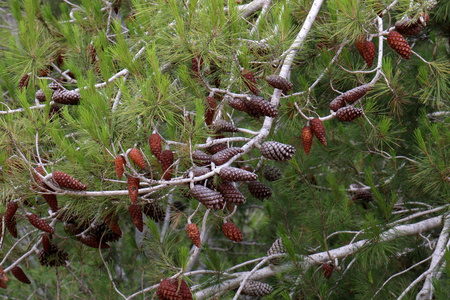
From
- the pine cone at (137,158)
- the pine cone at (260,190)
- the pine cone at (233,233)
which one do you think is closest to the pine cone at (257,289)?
the pine cone at (260,190)

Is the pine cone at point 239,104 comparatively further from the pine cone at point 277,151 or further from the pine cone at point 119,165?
the pine cone at point 119,165

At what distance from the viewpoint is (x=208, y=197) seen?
1.88 m

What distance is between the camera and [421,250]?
372cm

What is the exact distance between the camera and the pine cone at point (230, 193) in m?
2.00

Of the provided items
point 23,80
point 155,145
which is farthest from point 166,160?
point 23,80

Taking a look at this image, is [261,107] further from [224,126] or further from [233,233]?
[233,233]

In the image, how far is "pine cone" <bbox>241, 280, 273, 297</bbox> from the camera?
2.66 metres

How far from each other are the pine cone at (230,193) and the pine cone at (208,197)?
0.10 meters

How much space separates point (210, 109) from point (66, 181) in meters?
0.74

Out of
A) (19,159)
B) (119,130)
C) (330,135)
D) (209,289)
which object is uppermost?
(119,130)

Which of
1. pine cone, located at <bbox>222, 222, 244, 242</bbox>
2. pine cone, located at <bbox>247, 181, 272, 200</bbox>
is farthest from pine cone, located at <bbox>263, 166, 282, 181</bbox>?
pine cone, located at <bbox>222, 222, 244, 242</bbox>

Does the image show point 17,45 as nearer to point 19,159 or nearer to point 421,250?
point 19,159

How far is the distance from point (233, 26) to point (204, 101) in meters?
0.36

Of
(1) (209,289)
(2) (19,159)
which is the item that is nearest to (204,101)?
(2) (19,159)
